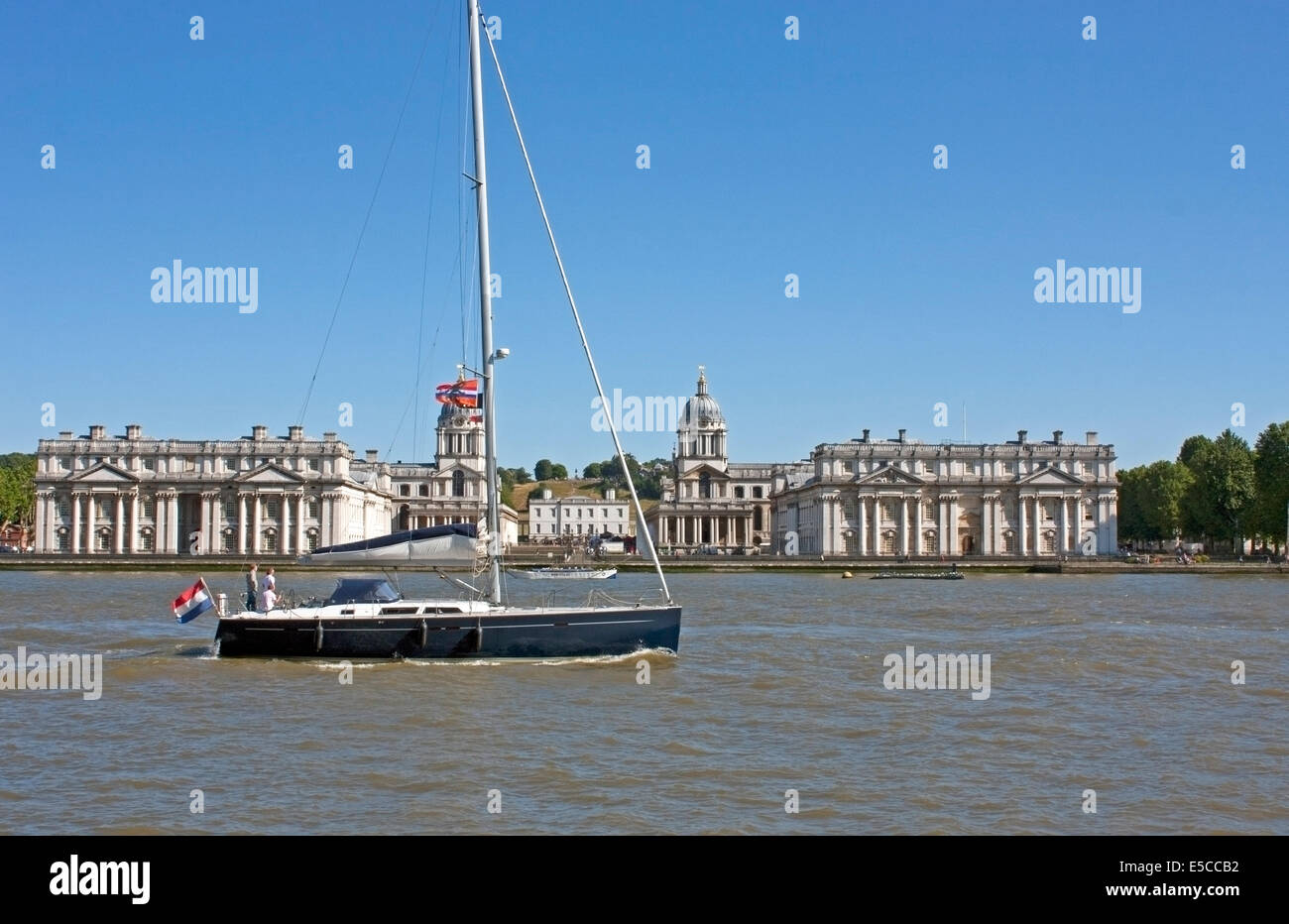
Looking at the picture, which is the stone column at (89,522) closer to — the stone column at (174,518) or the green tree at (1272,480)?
the stone column at (174,518)

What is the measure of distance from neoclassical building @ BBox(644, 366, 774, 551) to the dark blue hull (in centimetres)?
13293

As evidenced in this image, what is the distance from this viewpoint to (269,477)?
137 metres

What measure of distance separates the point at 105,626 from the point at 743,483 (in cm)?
14019

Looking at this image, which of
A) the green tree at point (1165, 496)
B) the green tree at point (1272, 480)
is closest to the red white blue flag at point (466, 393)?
the green tree at point (1272, 480)

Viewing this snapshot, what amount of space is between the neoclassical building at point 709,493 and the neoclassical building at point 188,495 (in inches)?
1784

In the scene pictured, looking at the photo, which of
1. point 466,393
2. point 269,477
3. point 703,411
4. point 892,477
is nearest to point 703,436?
point 703,411

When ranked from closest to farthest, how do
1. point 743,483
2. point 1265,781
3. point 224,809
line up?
point 224,809
point 1265,781
point 743,483

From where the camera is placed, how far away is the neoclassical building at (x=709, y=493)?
16988 cm

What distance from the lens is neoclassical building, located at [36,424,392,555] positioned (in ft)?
441
